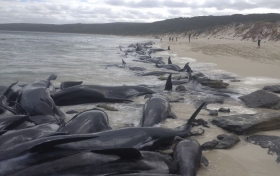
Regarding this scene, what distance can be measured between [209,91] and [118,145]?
5.41 metres

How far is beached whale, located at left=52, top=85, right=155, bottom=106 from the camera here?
736 cm

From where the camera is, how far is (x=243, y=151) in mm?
4656

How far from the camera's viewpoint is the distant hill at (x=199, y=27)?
4381cm

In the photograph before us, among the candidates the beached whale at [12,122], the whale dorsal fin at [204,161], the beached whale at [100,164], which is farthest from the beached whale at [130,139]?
the beached whale at [12,122]

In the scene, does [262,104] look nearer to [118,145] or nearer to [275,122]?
[275,122]

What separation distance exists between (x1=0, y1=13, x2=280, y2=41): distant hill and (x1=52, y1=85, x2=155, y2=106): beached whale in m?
31.0

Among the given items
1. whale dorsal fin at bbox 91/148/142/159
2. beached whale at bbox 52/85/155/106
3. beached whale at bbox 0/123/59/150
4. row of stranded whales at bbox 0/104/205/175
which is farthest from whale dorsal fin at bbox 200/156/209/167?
beached whale at bbox 52/85/155/106

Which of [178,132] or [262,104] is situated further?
[262,104]

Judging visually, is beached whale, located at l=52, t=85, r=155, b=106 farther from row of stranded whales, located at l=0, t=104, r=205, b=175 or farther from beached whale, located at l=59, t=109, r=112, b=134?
row of stranded whales, located at l=0, t=104, r=205, b=175

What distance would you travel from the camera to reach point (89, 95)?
7.59 m

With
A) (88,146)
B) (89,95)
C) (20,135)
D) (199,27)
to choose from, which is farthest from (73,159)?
(199,27)

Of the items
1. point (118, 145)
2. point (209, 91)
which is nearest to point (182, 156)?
point (118, 145)

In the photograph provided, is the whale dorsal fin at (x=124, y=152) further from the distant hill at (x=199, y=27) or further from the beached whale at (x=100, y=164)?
the distant hill at (x=199, y=27)

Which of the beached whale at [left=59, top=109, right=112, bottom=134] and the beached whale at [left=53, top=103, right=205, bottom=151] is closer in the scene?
the beached whale at [left=53, top=103, right=205, bottom=151]
